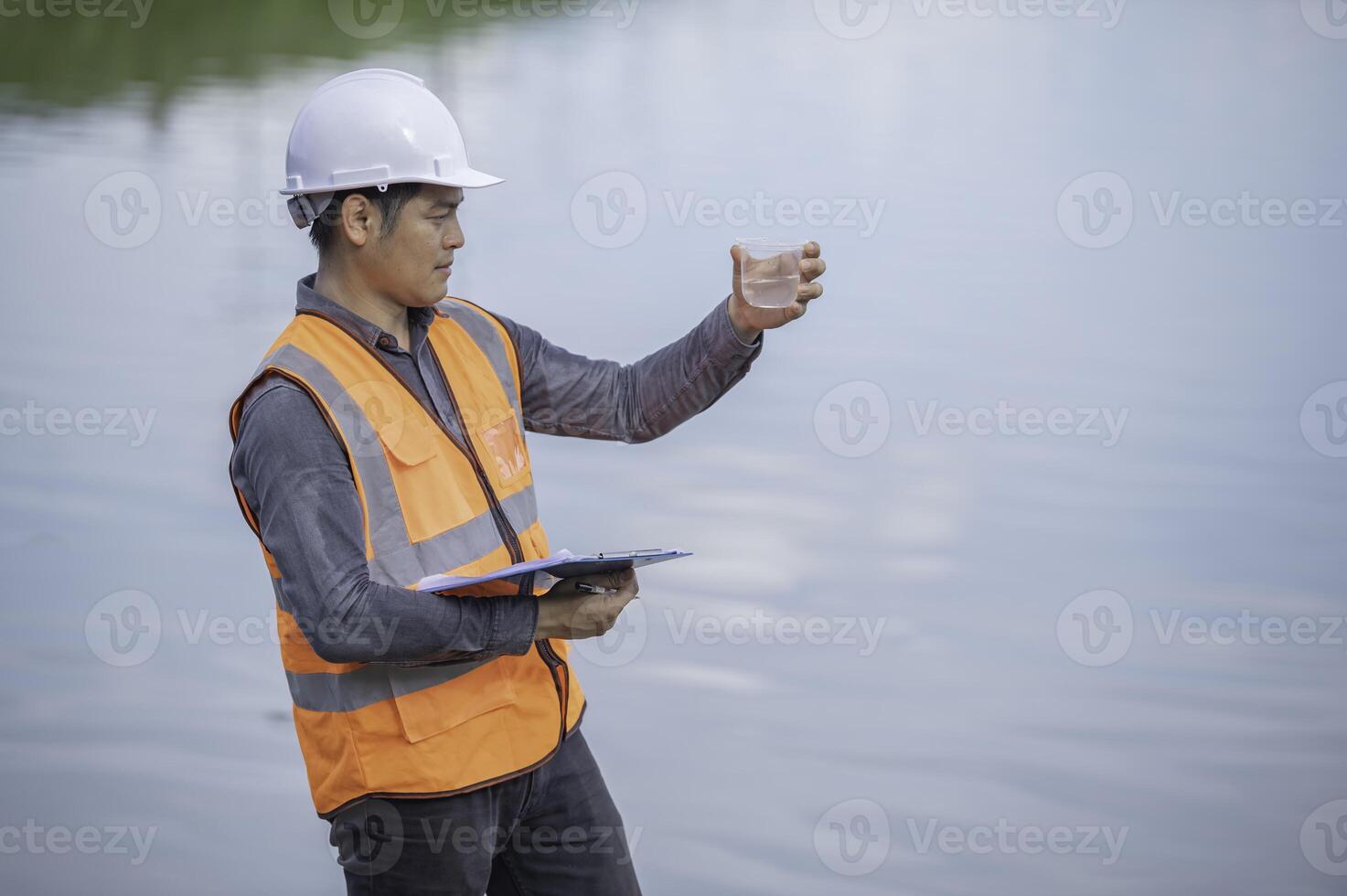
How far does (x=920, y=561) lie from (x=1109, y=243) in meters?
2.67

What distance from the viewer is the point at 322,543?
63.2 inches

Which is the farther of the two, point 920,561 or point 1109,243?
point 1109,243

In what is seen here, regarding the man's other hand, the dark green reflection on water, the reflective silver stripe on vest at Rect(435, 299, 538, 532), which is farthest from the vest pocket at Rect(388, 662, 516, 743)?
the dark green reflection on water

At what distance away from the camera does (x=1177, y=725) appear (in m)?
3.34

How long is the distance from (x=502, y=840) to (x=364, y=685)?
12.6 inches

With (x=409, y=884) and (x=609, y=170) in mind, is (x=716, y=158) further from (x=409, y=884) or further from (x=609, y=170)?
(x=409, y=884)

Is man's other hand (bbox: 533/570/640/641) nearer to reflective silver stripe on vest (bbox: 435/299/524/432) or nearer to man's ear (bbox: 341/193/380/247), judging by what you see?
reflective silver stripe on vest (bbox: 435/299/524/432)

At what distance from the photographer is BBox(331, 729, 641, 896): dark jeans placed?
1771 millimetres

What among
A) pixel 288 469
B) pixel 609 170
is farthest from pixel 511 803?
pixel 609 170

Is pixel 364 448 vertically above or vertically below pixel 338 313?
below

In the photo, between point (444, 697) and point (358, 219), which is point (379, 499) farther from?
point (358, 219)

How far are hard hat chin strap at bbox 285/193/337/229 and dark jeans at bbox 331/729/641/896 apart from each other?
77 cm

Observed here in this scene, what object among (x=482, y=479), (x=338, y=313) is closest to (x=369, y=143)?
(x=338, y=313)

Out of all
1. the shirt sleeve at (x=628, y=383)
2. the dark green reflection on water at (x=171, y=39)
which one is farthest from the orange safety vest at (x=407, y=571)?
the dark green reflection on water at (x=171, y=39)
